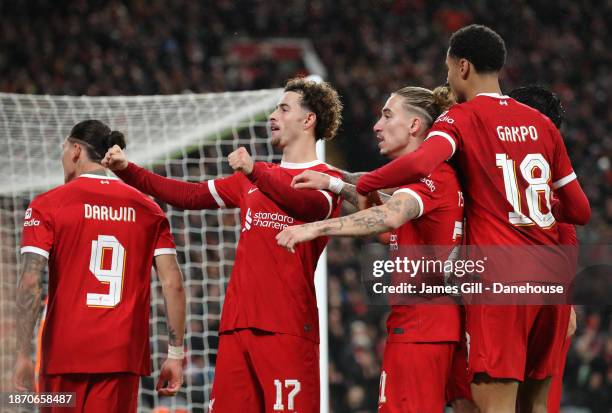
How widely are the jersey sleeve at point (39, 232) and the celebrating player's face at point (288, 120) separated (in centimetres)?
125

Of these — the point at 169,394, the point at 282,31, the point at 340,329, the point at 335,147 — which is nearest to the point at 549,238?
the point at 169,394

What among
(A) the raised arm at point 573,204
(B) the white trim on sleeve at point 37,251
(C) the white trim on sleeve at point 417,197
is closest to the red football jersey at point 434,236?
(C) the white trim on sleeve at point 417,197

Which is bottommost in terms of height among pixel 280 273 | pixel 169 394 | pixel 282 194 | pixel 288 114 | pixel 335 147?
pixel 169 394

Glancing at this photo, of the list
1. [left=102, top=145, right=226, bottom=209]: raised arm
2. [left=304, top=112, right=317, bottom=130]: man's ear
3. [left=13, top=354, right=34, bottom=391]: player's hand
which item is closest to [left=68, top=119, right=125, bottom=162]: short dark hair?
[left=102, top=145, right=226, bottom=209]: raised arm

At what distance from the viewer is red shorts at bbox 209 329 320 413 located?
178 inches

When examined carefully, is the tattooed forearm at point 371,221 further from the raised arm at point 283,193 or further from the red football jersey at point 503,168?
the raised arm at point 283,193

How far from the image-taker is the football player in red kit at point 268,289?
14.8ft

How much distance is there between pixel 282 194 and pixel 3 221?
3478 mm

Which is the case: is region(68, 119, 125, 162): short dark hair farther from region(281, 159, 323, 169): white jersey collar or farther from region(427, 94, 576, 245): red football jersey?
region(427, 94, 576, 245): red football jersey

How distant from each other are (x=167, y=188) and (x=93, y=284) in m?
0.63

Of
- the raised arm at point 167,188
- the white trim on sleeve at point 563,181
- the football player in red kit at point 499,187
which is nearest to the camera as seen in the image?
the football player in red kit at point 499,187

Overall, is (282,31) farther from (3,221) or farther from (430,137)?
(430,137)

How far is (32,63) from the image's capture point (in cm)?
1556

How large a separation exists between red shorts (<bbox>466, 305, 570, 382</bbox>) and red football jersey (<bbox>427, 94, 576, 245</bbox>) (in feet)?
0.99
